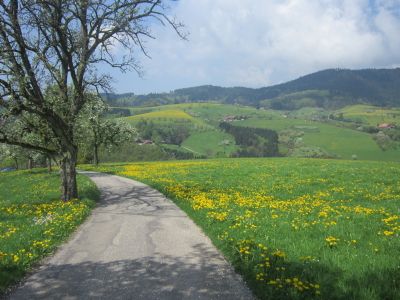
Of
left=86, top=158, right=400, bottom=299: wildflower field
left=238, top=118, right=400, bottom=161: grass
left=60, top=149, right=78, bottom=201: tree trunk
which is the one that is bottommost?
left=238, top=118, right=400, bottom=161: grass

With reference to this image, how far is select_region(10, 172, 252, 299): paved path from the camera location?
799 cm

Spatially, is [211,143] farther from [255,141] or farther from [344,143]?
[344,143]

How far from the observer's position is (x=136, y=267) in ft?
31.4

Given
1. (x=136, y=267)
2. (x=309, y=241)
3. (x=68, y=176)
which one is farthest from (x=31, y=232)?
(x=309, y=241)

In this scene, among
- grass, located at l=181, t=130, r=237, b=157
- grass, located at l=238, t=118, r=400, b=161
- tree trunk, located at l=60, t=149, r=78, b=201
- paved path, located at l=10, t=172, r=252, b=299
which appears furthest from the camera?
grass, located at l=181, t=130, r=237, b=157

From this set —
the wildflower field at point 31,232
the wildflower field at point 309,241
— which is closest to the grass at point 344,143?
the wildflower field at point 309,241

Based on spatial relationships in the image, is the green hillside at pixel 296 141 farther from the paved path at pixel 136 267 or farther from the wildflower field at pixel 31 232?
the paved path at pixel 136 267

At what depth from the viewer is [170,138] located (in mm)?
171500

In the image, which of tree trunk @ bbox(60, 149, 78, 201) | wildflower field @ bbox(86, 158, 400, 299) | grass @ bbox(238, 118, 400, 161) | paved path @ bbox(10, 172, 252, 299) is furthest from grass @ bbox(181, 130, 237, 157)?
paved path @ bbox(10, 172, 252, 299)

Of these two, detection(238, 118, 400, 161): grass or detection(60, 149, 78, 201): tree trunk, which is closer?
detection(60, 149, 78, 201): tree trunk

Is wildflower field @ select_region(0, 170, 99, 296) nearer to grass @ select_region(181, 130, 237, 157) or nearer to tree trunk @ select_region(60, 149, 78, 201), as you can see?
tree trunk @ select_region(60, 149, 78, 201)

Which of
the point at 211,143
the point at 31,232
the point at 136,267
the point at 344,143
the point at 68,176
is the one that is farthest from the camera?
the point at 211,143

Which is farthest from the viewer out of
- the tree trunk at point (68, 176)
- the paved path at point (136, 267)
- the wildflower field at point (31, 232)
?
the tree trunk at point (68, 176)

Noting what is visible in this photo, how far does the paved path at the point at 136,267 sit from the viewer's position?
799cm
